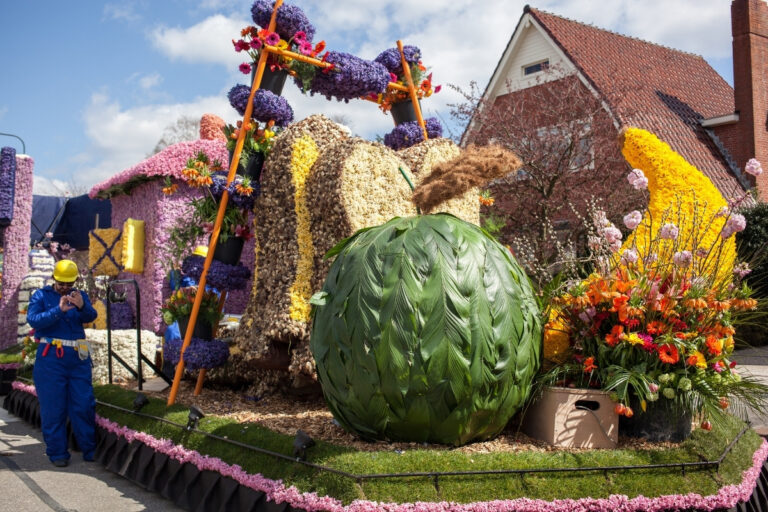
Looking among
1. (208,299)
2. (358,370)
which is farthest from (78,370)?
(358,370)

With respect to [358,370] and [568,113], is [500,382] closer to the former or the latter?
[358,370]

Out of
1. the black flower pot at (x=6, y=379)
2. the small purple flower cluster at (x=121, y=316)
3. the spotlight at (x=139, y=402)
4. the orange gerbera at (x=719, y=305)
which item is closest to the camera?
the orange gerbera at (x=719, y=305)

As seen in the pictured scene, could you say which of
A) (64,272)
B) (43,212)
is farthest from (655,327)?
(43,212)

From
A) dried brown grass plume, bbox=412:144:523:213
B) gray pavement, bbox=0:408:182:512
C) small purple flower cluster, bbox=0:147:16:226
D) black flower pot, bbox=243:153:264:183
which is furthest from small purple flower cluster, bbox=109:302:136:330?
dried brown grass plume, bbox=412:144:523:213

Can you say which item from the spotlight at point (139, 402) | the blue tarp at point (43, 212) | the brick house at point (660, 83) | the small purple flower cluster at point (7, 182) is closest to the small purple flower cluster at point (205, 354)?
the spotlight at point (139, 402)

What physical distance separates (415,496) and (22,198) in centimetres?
1042

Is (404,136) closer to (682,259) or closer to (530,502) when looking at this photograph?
(682,259)

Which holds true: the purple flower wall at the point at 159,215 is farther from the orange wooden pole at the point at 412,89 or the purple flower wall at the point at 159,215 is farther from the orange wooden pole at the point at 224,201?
the orange wooden pole at the point at 224,201

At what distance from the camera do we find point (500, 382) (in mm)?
3637

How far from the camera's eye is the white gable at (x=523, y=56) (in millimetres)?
15866

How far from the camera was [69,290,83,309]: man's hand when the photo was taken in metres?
5.57

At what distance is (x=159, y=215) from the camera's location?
33.8ft

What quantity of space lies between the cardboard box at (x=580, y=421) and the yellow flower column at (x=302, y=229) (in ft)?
6.86

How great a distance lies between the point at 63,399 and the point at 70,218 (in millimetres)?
12286
